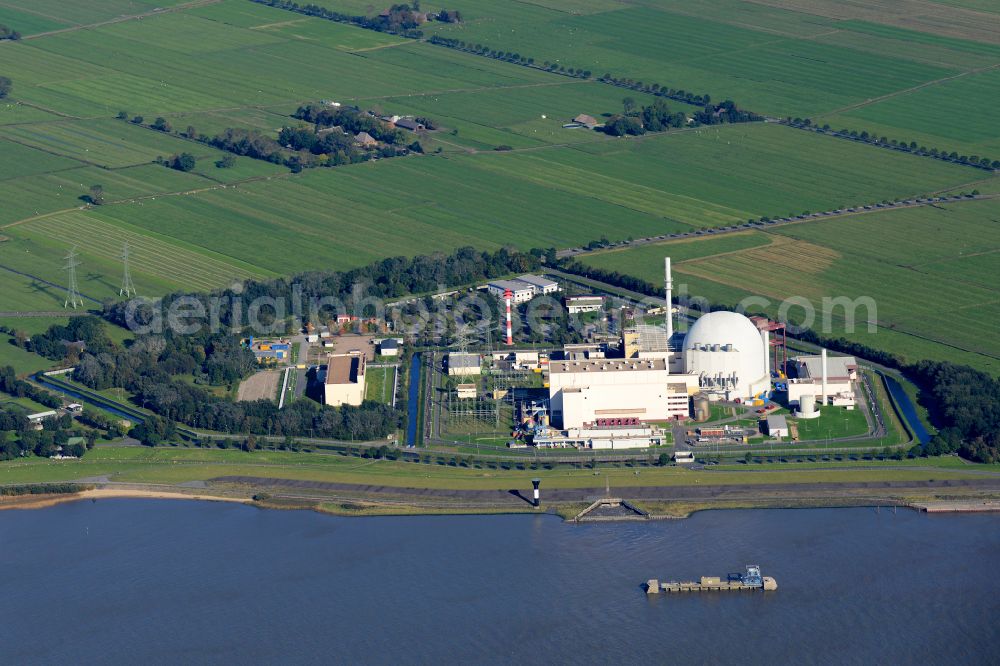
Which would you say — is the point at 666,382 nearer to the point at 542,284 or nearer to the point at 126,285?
the point at 542,284

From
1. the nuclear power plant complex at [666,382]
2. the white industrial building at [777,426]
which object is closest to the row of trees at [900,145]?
the nuclear power plant complex at [666,382]

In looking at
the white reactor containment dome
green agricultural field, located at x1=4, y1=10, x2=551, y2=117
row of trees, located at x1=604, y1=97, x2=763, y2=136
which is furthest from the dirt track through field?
green agricultural field, located at x1=4, y1=10, x2=551, y2=117

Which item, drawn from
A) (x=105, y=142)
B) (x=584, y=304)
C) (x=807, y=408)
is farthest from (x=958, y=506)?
(x=105, y=142)

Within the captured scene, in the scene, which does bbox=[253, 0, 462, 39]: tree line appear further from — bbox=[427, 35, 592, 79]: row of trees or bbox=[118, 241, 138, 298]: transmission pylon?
bbox=[118, 241, 138, 298]: transmission pylon

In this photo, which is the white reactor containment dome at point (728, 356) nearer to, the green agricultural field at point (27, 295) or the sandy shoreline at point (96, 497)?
the sandy shoreline at point (96, 497)

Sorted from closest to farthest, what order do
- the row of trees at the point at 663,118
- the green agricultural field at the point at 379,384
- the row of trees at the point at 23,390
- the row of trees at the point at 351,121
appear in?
1. the row of trees at the point at 23,390
2. the green agricultural field at the point at 379,384
3. the row of trees at the point at 351,121
4. the row of trees at the point at 663,118
